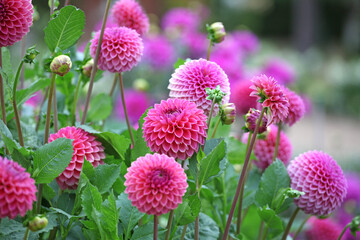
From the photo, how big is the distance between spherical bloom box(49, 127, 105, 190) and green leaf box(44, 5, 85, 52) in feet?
0.44

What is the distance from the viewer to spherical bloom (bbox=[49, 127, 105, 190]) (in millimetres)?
625

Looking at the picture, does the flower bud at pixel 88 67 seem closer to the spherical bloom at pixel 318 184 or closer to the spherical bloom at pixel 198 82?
the spherical bloom at pixel 198 82

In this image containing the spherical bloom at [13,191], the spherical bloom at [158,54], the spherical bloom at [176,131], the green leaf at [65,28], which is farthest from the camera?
the spherical bloom at [158,54]

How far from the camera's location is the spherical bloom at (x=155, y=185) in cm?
51

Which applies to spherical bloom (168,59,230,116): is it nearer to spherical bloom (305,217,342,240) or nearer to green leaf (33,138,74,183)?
green leaf (33,138,74,183)

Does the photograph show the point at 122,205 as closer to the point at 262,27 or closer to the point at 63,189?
the point at 63,189

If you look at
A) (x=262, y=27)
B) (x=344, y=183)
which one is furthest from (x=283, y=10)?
(x=344, y=183)

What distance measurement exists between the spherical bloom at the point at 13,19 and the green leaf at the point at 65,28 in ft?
0.20

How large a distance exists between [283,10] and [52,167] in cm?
1158

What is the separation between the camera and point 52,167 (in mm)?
576

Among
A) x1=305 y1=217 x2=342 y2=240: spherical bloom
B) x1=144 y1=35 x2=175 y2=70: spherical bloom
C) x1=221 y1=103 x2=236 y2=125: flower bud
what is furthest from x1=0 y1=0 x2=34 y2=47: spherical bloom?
x1=144 y1=35 x2=175 y2=70: spherical bloom

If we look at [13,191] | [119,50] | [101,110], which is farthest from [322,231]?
[13,191]

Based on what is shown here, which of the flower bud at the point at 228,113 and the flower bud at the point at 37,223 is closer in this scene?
the flower bud at the point at 37,223

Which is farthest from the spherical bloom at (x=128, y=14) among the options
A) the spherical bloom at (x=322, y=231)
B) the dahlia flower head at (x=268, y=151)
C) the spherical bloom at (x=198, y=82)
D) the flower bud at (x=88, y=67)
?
the spherical bloom at (x=322, y=231)
